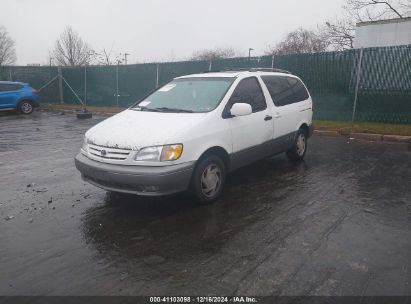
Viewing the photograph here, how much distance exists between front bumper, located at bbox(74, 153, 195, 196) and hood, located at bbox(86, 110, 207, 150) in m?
0.28

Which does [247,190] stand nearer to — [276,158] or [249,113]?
[249,113]

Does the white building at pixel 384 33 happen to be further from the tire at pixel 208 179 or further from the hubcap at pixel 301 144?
the tire at pixel 208 179

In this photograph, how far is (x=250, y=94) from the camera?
570cm

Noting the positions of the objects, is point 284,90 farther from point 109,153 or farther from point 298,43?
point 298,43

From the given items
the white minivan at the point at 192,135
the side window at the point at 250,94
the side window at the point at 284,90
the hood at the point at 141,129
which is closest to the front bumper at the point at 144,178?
the white minivan at the point at 192,135

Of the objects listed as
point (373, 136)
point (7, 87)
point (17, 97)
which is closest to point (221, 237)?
point (373, 136)

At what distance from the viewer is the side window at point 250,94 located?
542 cm

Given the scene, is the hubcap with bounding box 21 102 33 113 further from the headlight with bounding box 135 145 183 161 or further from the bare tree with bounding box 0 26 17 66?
the bare tree with bounding box 0 26 17 66

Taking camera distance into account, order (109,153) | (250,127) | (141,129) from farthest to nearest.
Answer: (250,127), (141,129), (109,153)

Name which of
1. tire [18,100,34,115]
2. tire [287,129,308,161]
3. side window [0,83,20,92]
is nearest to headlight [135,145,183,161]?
tire [287,129,308,161]

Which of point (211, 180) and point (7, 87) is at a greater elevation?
point (7, 87)

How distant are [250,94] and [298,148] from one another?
197 centimetres

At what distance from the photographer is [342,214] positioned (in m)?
4.47

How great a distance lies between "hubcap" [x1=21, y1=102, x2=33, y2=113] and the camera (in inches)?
671
